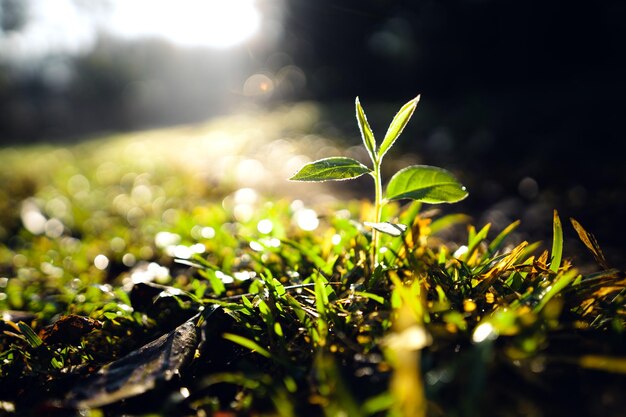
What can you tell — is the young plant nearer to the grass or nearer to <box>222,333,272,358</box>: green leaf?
the grass

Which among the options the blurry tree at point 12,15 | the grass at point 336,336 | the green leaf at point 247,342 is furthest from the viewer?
the blurry tree at point 12,15

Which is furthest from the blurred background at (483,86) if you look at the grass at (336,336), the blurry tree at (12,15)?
the blurry tree at (12,15)

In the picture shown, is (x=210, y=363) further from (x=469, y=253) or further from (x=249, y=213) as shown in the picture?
(x=249, y=213)

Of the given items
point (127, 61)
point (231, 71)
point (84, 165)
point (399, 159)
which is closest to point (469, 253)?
point (399, 159)

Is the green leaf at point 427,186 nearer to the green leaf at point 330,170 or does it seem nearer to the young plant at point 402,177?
the young plant at point 402,177

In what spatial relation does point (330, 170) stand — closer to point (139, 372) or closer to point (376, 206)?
point (376, 206)

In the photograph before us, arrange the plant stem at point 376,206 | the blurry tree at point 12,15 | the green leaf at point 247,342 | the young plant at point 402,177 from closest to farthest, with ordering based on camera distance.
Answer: the green leaf at point 247,342, the young plant at point 402,177, the plant stem at point 376,206, the blurry tree at point 12,15
